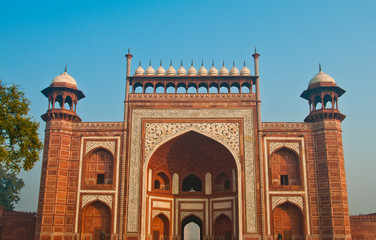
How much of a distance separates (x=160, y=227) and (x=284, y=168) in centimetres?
772

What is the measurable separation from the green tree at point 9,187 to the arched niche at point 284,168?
23947 millimetres

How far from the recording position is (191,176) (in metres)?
26.0

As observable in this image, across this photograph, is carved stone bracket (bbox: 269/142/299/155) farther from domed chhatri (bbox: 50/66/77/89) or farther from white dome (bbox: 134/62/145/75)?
domed chhatri (bbox: 50/66/77/89)

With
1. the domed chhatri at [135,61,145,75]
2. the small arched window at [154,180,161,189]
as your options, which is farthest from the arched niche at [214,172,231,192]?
the domed chhatri at [135,61,145,75]

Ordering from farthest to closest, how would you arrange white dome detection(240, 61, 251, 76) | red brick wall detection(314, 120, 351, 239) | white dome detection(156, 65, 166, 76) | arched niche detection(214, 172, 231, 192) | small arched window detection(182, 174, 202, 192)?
small arched window detection(182, 174, 202, 192)
arched niche detection(214, 172, 231, 192)
white dome detection(156, 65, 166, 76)
white dome detection(240, 61, 251, 76)
red brick wall detection(314, 120, 351, 239)

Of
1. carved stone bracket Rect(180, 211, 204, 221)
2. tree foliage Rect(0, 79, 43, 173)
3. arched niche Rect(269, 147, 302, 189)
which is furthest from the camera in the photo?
carved stone bracket Rect(180, 211, 204, 221)

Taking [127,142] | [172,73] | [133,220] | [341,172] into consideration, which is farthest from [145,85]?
[341,172]

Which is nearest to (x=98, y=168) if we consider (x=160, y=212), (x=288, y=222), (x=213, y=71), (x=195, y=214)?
(x=160, y=212)

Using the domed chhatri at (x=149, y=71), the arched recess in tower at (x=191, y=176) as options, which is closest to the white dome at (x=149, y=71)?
the domed chhatri at (x=149, y=71)

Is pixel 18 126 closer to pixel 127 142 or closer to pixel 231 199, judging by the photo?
pixel 127 142

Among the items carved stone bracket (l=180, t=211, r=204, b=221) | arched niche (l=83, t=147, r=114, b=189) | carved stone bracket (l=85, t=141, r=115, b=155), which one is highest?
carved stone bracket (l=85, t=141, r=115, b=155)

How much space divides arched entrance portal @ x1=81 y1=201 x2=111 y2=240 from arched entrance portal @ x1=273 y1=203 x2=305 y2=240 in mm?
8746

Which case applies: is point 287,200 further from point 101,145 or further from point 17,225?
point 17,225

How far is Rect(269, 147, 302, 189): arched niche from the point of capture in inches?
901
